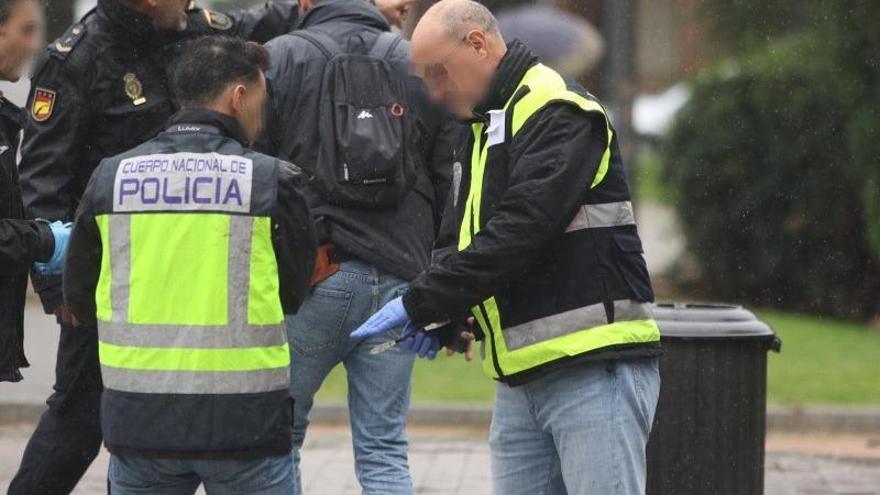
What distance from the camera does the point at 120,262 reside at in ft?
13.5

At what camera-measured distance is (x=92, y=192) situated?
416cm

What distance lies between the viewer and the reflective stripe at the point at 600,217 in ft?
14.0

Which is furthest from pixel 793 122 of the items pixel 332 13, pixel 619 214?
pixel 619 214

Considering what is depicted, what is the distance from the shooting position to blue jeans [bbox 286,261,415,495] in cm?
523

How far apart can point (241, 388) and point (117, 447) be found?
345 millimetres

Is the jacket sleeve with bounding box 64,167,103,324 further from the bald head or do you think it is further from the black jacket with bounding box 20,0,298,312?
the black jacket with bounding box 20,0,298,312

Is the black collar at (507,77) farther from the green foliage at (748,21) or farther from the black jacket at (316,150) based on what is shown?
the green foliage at (748,21)

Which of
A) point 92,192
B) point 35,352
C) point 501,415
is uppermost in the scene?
point 92,192

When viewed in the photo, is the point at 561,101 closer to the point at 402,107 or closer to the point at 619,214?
the point at 619,214

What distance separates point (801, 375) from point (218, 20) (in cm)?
669

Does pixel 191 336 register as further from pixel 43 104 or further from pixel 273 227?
pixel 43 104

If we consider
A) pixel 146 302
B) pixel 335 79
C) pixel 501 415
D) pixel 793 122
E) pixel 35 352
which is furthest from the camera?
pixel 793 122

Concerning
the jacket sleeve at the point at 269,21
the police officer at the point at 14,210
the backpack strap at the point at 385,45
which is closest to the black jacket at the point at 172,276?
the police officer at the point at 14,210

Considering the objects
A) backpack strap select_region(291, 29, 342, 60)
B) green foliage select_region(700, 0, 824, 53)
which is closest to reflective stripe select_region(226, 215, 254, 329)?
backpack strap select_region(291, 29, 342, 60)
